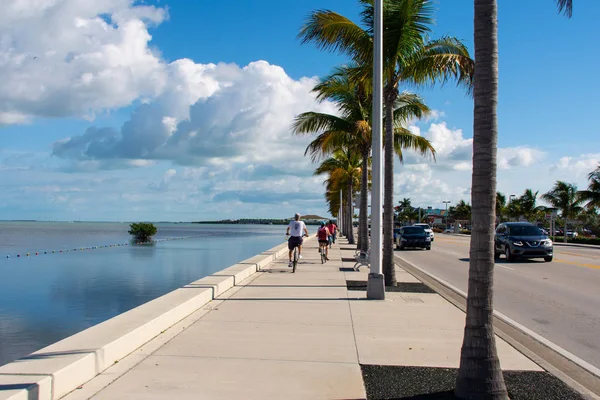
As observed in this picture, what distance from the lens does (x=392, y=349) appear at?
25.3 ft

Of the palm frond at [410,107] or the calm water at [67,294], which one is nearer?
the calm water at [67,294]

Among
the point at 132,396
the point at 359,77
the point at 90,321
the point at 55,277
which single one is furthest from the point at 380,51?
the point at 55,277

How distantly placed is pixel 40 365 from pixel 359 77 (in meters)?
11.8

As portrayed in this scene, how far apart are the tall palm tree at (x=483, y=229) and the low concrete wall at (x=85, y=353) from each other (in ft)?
12.2

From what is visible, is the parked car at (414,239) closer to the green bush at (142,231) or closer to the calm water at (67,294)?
the calm water at (67,294)

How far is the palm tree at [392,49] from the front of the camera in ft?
45.9

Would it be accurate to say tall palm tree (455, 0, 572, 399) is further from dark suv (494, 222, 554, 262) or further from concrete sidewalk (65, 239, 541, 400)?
dark suv (494, 222, 554, 262)

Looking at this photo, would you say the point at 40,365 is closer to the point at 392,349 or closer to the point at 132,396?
the point at 132,396

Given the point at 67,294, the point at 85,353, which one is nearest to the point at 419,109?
the point at 67,294

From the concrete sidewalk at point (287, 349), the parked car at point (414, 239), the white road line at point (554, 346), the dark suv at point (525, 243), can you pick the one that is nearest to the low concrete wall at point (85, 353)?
the concrete sidewalk at point (287, 349)

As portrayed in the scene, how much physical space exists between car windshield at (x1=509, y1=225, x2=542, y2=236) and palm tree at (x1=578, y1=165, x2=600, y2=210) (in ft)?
112

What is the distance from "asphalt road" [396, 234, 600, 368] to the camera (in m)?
9.20

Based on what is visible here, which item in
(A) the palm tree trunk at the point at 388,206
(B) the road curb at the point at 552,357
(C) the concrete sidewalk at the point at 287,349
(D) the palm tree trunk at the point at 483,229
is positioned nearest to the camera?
(D) the palm tree trunk at the point at 483,229

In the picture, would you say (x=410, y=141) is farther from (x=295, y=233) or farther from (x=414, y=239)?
(x=414, y=239)
